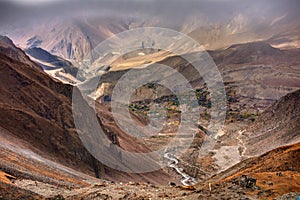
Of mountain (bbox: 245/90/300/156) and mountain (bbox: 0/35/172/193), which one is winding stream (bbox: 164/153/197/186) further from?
mountain (bbox: 245/90/300/156)

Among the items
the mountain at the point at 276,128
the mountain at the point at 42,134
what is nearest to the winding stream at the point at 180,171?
the mountain at the point at 42,134

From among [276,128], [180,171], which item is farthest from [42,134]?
[276,128]

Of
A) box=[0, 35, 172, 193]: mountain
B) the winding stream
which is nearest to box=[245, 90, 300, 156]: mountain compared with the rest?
the winding stream

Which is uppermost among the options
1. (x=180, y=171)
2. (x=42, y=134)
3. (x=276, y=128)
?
(x=276, y=128)

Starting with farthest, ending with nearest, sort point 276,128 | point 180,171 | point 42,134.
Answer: point 276,128
point 180,171
point 42,134

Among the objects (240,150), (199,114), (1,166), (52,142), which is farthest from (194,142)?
(1,166)

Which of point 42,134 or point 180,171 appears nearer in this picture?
point 42,134

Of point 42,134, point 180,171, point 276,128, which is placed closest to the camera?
point 42,134

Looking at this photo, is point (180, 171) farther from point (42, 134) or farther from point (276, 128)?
point (42, 134)

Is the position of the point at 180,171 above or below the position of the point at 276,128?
below
